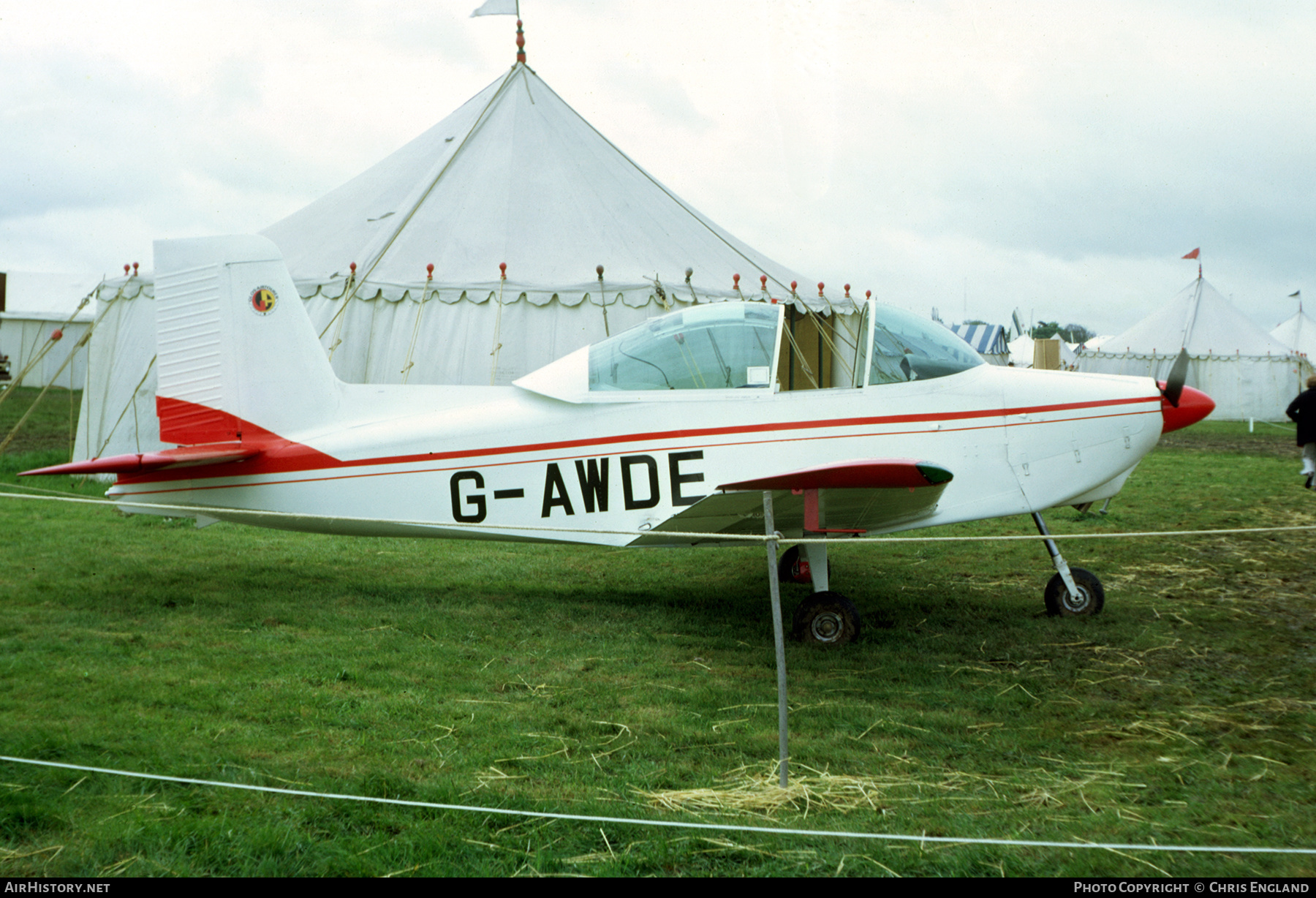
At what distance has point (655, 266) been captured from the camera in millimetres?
10438

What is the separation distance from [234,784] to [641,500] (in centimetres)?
293

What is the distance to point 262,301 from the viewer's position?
588 cm

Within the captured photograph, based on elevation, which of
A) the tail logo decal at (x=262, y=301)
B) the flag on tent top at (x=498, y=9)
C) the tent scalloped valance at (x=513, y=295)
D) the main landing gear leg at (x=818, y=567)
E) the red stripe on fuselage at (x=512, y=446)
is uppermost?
the flag on tent top at (x=498, y=9)

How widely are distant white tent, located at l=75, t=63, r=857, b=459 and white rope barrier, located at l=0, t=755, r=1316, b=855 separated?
666 cm

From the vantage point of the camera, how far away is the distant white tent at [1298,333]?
35.5 metres

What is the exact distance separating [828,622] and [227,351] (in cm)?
420

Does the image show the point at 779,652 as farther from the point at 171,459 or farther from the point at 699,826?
the point at 171,459

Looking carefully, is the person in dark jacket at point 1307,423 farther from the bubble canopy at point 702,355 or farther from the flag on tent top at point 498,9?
the flag on tent top at point 498,9

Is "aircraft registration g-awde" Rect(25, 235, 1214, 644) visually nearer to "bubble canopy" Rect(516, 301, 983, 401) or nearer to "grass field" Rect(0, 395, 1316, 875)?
"bubble canopy" Rect(516, 301, 983, 401)

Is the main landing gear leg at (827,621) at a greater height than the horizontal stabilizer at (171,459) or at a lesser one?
lesser

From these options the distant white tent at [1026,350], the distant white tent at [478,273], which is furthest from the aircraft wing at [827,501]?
the distant white tent at [1026,350]

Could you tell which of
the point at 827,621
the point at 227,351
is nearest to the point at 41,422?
the point at 227,351

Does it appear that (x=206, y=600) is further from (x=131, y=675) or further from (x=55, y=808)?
(x=55, y=808)

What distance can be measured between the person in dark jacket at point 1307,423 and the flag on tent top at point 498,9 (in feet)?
38.1
